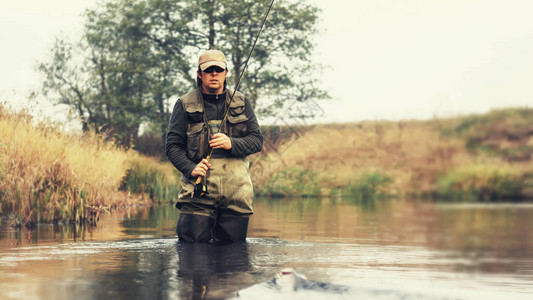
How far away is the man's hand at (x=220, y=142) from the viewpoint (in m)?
5.99

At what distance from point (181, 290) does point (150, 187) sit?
14.0 metres

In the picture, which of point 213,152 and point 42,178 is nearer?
point 213,152

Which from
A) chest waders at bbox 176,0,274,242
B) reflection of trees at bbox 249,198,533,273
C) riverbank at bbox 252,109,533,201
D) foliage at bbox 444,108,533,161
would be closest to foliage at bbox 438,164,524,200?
riverbank at bbox 252,109,533,201

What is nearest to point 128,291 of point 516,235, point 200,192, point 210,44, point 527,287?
point 200,192

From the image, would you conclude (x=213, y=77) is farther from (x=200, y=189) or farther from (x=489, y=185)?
(x=489, y=185)

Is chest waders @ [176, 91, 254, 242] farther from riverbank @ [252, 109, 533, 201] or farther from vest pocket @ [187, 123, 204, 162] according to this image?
riverbank @ [252, 109, 533, 201]

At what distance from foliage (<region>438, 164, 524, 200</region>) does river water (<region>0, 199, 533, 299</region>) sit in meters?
12.1

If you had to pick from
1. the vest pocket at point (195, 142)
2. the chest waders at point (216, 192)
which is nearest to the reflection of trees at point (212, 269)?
the chest waders at point (216, 192)

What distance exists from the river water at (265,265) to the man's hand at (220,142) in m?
0.92

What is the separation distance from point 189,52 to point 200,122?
21167mm

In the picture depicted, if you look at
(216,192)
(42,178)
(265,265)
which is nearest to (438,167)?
(42,178)

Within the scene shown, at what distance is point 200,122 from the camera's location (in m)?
6.30

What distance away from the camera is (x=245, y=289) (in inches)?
163

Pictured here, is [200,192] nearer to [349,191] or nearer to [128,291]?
[128,291]
